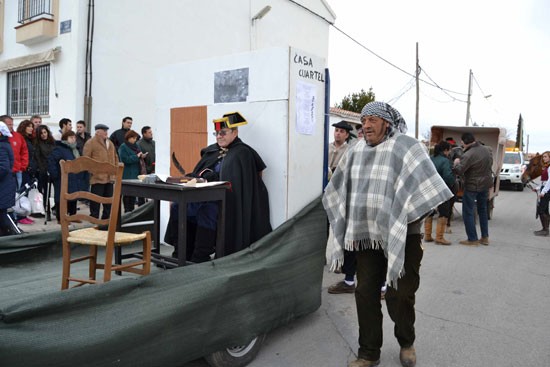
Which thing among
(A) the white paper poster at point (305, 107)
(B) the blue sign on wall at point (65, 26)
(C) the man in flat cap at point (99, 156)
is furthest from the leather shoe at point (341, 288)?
(B) the blue sign on wall at point (65, 26)

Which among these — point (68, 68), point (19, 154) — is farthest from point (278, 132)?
point (68, 68)

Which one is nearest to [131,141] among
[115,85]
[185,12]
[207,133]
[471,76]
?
[115,85]

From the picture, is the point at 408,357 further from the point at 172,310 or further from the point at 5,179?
the point at 5,179

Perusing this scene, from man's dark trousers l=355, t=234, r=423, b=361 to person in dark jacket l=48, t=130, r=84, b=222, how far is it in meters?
5.90

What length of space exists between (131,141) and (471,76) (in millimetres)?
28939

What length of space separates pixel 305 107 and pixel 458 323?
7.84 feet

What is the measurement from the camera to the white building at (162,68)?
171 inches

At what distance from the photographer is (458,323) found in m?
4.32

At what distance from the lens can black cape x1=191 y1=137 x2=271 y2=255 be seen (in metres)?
4.04

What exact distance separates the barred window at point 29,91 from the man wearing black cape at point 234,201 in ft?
30.2

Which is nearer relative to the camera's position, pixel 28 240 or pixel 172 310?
pixel 172 310

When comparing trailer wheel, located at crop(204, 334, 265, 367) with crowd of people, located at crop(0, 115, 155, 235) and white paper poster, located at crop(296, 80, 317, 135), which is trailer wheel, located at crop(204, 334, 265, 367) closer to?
white paper poster, located at crop(296, 80, 317, 135)

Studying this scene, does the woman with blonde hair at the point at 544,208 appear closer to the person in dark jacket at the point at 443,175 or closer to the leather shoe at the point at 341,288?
the person in dark jacket at the point at 443,175

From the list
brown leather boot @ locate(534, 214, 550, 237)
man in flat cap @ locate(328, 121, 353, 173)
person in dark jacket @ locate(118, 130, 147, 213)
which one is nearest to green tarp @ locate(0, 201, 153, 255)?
man in flat cap @ locate(328, 121, 353, 173)
